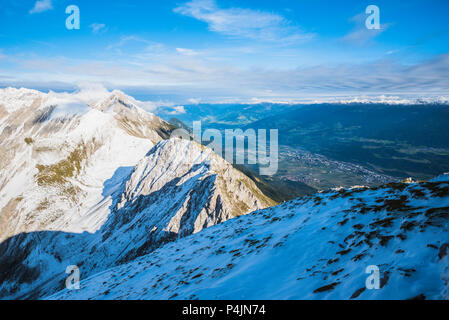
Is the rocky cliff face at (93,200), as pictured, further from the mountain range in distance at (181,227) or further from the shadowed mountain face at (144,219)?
the mountain range in distance at (181,227)

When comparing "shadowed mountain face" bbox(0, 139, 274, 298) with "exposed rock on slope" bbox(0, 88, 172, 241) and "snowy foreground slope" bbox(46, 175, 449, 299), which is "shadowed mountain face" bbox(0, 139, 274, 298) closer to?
"exposed rock on slope" bbox(0, 88, 172, 241)

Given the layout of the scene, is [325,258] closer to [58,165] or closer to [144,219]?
[144,219]

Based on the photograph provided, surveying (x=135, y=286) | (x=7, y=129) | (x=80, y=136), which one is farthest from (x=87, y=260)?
(x=7, y=129)

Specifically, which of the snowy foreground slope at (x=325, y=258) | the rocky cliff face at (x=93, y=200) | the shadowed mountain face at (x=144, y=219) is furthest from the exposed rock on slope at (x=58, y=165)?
the snowy foreground slope at (x=325, y=258)

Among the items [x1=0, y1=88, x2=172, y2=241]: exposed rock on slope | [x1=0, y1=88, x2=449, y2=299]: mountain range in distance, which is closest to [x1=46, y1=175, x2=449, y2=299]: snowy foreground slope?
[x1=0, y1=88, x2=449, y2=299]: mountain range in distance

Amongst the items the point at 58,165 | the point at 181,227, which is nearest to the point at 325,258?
the point at 181,227
